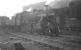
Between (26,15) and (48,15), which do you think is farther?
(26,15)

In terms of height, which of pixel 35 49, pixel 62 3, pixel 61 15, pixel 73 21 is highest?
pixel 62 3

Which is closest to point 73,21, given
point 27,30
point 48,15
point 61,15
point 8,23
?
point 61,15

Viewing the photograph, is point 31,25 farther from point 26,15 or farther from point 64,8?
point 64,8

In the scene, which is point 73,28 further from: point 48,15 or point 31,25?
point 31,25

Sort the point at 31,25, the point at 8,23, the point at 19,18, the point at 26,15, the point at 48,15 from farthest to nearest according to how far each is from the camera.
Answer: the point at 8,23 < the point at 19,18 < the point at 26,15 < the point at 31,25 < the point at 48,15

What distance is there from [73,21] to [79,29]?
90cm

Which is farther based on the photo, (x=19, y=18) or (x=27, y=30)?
(x=19, y=18)

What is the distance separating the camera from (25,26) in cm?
1334

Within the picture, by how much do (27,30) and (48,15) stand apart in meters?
5.09

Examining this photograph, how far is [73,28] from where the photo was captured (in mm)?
6953

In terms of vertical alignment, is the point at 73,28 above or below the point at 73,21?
below

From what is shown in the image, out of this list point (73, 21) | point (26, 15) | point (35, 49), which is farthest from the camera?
point (26, 15)

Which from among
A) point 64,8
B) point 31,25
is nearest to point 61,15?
point 64,8

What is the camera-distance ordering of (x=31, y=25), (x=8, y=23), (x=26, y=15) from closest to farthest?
(x=31, y=25) < (x=26, y=15) < (x=8, y=23)
